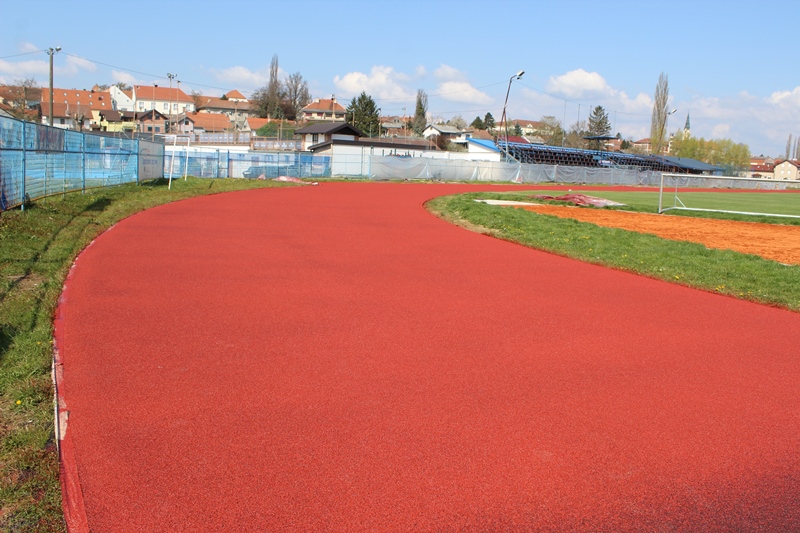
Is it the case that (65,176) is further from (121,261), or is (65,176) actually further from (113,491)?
(113,491)

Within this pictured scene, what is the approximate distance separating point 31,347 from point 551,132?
5699 inches

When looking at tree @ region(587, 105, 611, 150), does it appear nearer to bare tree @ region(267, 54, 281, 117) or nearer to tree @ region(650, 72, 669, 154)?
tree @ region(650, 72, 669, 154)

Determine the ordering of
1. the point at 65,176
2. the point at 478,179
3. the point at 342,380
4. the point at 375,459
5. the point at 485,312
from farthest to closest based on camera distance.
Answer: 1. the point at 478,179
2. the point at 65,176
3. the point at 485,312
4. the point at 342,380
5. the point at 375,459

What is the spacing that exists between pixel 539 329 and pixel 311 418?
12.6 feet

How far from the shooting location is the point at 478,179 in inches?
2375

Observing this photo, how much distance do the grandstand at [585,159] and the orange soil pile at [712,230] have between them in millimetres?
51961

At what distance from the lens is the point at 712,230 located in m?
22.2

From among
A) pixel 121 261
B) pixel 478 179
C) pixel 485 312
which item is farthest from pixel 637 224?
pixel 478 179

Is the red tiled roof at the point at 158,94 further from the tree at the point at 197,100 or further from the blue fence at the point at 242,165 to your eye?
the blue fence at the point at 242,165

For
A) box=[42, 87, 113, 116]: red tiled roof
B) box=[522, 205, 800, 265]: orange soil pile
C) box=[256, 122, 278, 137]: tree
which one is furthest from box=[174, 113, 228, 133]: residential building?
box=[522, 205, 800, 265]: orange soil pile

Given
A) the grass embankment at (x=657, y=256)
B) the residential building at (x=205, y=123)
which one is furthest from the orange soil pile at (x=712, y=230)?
the residential building at (x=205, y=123)

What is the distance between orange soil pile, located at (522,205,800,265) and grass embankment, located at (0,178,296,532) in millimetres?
14376

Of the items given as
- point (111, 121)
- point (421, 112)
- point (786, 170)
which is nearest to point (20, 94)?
point (111, 121)

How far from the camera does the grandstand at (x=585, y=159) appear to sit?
265 ft
